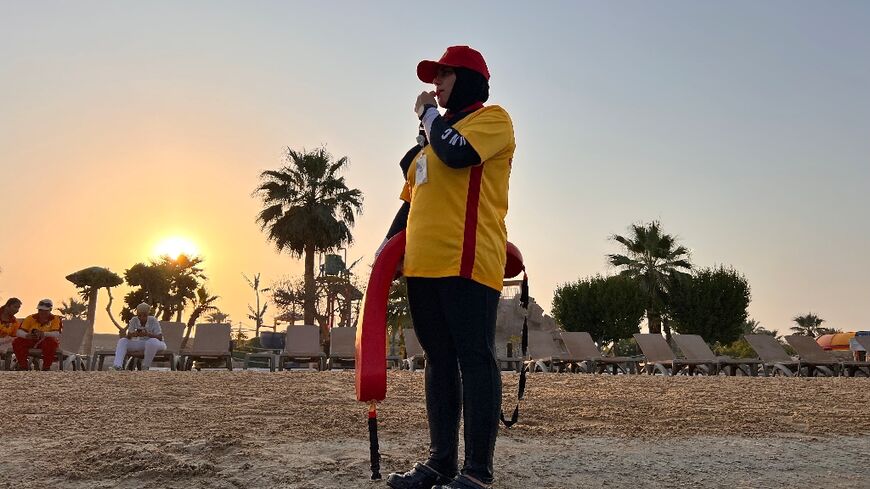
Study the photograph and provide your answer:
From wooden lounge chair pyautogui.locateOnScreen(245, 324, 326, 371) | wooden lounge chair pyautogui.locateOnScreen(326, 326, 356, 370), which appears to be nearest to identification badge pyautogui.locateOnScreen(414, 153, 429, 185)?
wooden lounge chair pyautogui.locateOnScreen(245, 324, 326, 371)

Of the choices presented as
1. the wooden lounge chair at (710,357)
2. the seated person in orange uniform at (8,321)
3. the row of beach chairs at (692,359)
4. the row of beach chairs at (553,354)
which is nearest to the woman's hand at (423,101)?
the seated person in orange uniform at (8,321)

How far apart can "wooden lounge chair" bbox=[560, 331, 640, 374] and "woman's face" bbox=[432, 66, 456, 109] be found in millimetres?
13661

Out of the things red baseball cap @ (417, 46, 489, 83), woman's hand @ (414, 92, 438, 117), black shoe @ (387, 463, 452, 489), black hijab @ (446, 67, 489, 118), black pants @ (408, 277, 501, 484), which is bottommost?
black shoe @ (387, 463, 452, 489)

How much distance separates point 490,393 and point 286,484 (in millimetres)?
873

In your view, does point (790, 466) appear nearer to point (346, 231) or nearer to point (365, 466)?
point (365, 466)

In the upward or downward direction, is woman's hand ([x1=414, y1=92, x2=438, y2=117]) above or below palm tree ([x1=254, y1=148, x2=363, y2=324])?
below

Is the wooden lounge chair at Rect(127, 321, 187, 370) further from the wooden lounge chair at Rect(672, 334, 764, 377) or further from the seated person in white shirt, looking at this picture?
the wooden lounge chair at Rect(672, 334, 764, 377)

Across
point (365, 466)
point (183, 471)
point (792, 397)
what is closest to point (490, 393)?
point (365, 466)

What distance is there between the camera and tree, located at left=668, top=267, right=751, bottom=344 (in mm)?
40094

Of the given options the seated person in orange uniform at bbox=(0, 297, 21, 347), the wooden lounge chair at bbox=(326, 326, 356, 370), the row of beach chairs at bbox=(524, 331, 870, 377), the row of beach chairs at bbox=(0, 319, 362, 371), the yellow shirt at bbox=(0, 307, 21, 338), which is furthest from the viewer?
the row of beach chairs at bbox=(524, 331, 870, 377)

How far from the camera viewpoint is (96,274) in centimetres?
2834

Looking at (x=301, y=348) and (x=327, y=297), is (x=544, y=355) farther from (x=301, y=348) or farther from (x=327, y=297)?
(x=327, y=297)

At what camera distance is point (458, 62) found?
283 cm

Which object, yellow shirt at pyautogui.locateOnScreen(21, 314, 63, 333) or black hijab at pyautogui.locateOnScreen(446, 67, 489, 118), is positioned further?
yellow shirt at pyautogui.locateOnScreen(21, 314, 63, 333)
